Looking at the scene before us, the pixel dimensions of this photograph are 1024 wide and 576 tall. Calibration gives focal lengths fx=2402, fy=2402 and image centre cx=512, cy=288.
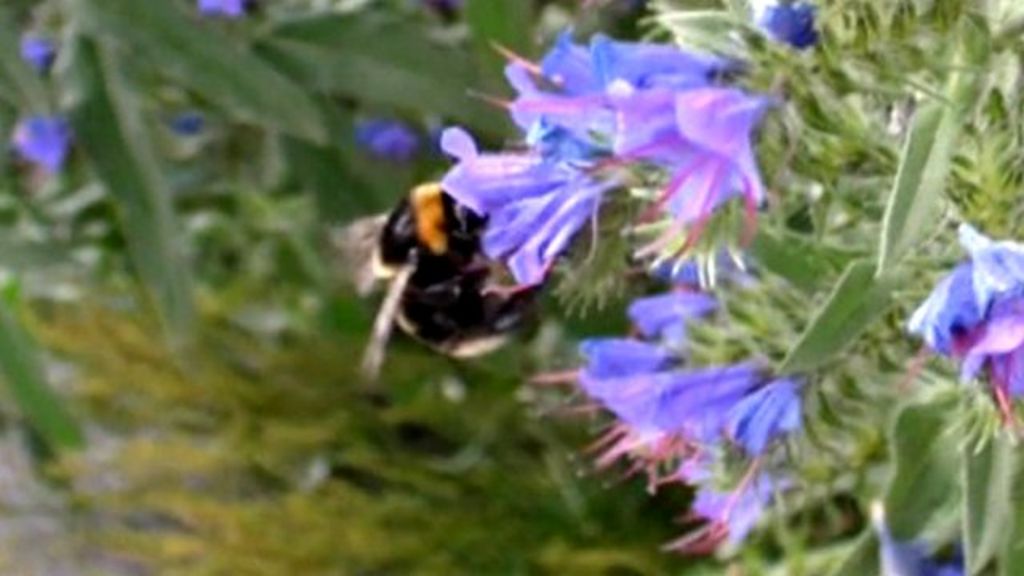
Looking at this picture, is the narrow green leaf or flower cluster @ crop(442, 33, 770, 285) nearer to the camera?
flower cluster @ crop(442, 33, 770, 285)

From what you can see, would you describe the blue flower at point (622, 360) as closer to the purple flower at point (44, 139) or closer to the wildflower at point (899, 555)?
the wildflower at point (899, 555)

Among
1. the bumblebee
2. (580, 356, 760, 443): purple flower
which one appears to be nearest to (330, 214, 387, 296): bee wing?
the bumblebee

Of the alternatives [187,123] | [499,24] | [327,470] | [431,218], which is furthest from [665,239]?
[327,470]

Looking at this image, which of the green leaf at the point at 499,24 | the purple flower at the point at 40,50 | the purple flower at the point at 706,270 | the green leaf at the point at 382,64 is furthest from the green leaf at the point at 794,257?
the purple flower at the point at 40,50

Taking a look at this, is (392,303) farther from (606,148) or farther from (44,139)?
(44,139)

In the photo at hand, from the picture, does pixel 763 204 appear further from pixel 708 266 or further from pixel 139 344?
pixel 139 344

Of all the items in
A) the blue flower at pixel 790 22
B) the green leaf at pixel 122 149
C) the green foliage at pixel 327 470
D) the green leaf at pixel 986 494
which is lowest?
the green foliage at pixel 327 470

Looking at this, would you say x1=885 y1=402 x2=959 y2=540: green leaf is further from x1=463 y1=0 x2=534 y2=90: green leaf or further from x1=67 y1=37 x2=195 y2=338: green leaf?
x1=67 y1=37 x2=195 y2=338: green leaf
